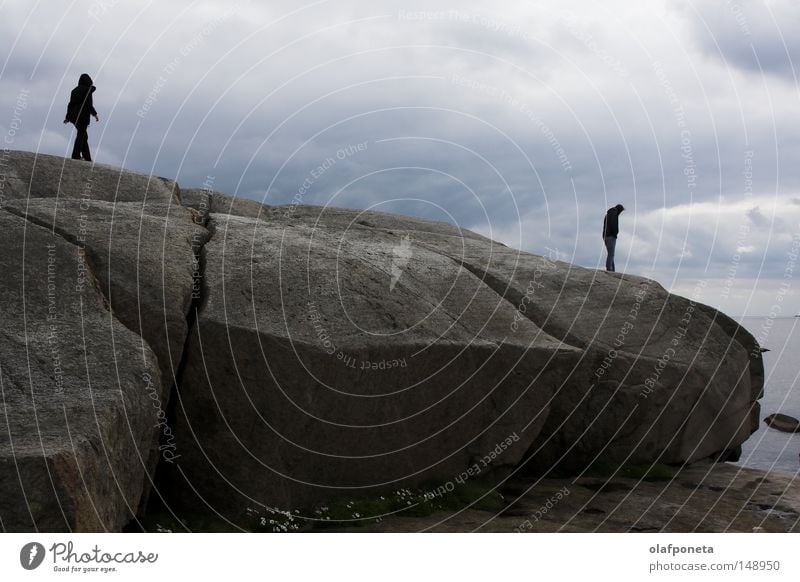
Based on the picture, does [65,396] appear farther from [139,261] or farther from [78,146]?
[78,146]

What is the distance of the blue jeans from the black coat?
0.12 meters

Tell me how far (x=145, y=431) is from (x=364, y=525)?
417 centimetres

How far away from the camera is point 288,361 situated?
1416 cm

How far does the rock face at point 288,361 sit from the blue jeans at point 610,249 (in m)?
4.61

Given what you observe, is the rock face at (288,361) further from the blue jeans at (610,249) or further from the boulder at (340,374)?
the blue jeans at (610,249)

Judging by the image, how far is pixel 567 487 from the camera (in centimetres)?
1736

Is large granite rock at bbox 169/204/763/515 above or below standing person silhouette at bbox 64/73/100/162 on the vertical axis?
below

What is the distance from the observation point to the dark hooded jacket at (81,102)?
19.9 m

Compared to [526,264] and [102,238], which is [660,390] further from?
[102,238]

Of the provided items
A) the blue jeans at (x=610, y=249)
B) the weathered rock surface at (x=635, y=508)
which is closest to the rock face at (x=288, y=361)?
the weathered rock surface at (x=635, y=508)

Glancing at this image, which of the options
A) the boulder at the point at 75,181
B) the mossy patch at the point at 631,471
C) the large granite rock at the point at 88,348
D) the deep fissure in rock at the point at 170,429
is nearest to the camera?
the large granite rock at the point at 88,348

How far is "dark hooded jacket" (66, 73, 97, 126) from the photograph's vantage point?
19.9m
